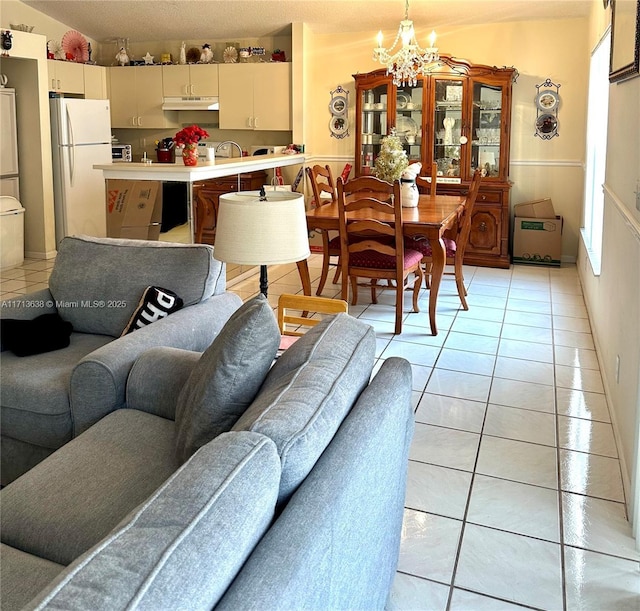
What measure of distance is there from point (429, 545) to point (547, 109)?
5.47m

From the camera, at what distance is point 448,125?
6598 mm

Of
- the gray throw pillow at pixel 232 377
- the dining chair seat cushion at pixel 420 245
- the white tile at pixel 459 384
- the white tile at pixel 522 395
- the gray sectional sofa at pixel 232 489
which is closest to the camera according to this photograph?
the gray sectional sofa at pixel 232 489

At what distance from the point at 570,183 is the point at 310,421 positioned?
5998 millimetres

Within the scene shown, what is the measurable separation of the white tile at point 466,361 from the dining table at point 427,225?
0.40 meters

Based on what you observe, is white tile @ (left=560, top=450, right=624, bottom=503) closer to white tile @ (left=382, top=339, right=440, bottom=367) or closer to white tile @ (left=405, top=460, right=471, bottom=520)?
white tile @ (left=405, top=460, right=471, bottom=520)

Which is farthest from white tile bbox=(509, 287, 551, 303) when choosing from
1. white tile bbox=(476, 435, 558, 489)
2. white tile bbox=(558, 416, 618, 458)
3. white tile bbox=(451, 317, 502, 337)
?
white tile bbox=(476, 435, 558, 489)

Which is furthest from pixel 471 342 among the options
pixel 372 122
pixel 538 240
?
pixel 372 122

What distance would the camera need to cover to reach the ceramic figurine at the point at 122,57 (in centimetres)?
789

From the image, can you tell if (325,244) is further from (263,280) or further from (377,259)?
(263,280)

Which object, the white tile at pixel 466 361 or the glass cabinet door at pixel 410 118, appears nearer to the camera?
the white tile at pixel 466 361

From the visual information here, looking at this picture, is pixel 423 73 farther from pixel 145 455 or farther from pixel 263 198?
pixel 145 455

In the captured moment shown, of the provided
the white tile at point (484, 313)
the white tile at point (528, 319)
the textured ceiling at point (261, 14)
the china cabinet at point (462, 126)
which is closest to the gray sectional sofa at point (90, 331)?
the white tile at point (484, 313)

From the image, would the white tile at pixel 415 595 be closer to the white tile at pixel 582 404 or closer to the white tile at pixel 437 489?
the white tile at pixel 437 489

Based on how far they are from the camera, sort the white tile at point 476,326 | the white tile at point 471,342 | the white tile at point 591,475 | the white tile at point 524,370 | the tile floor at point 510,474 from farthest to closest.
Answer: the white tile at point 476,326
the white tile at point 471,342
the white tile at point 524,370
the white tile at point 591,475
the tile floor at point 510,474
